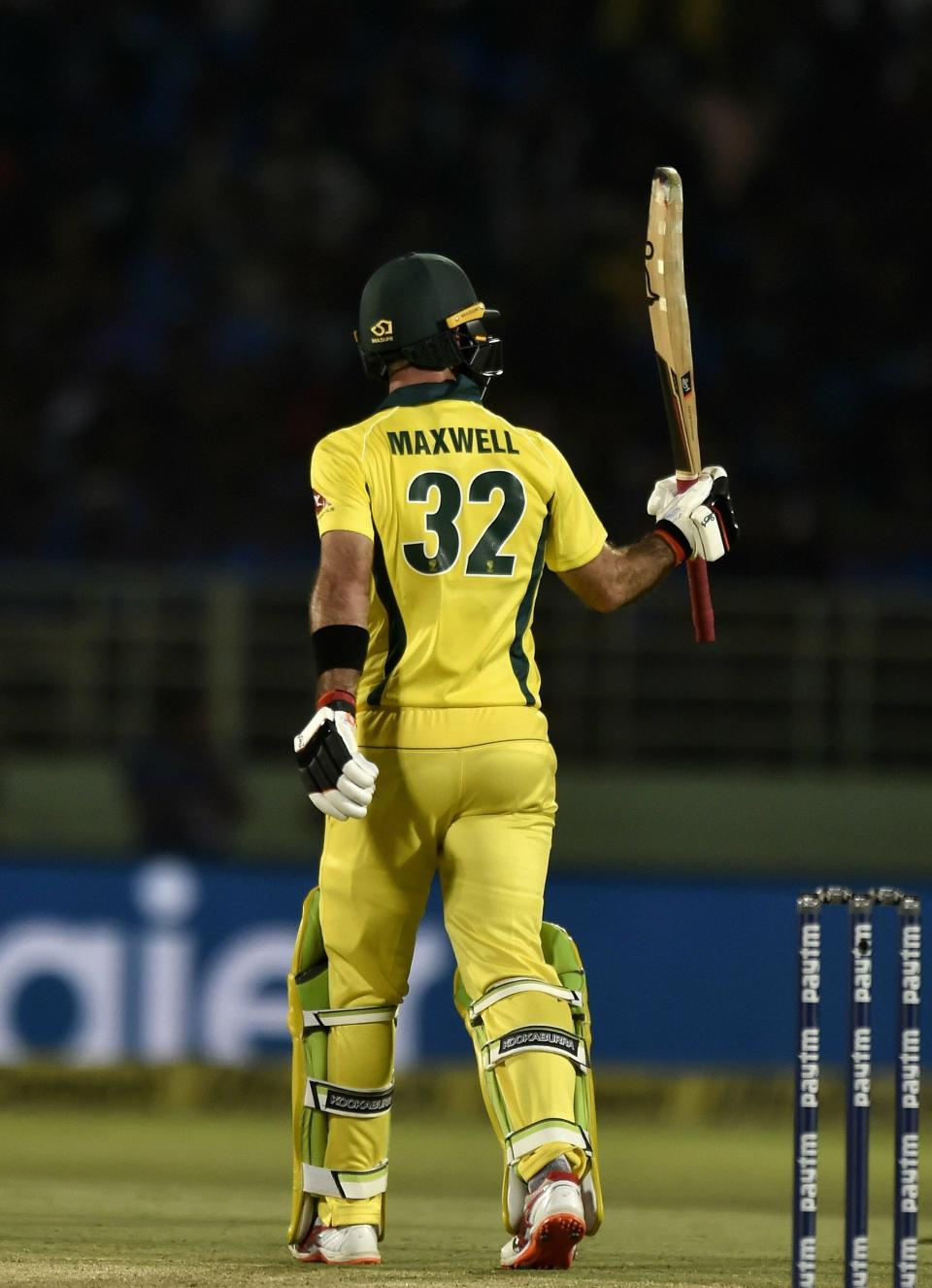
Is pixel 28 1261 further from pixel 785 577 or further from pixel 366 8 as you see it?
pixel 366 8

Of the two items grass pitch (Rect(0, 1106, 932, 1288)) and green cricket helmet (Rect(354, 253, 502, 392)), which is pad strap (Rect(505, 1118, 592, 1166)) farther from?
green cricket helmet (Rect(354, 253, 502, 392))

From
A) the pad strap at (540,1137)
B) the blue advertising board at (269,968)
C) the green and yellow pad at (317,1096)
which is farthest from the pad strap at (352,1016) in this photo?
the blue advertising board at (269,968)

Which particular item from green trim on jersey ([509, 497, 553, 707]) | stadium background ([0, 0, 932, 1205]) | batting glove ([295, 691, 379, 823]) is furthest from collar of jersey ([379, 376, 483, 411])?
stadium background ([0, 0, 932, 1205])

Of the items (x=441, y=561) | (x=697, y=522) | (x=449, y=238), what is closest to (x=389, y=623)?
(x=441, y=561)

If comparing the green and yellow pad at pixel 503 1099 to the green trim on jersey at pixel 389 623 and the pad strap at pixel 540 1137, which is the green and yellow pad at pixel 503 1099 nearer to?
the pad strap at pixel 540 1137

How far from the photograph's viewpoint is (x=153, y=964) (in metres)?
8.83

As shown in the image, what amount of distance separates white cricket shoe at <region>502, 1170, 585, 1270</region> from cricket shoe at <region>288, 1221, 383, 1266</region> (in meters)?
0.34

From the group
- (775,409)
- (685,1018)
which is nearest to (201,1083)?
(685,1018)

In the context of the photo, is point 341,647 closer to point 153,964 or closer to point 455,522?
point 455,522

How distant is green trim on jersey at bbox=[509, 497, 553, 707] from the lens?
494 centimetres

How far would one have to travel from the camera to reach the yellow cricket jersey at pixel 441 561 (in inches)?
190

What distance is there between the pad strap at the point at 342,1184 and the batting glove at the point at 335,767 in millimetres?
812

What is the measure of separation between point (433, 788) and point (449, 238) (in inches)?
334

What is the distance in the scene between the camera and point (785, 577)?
34.1 feet
